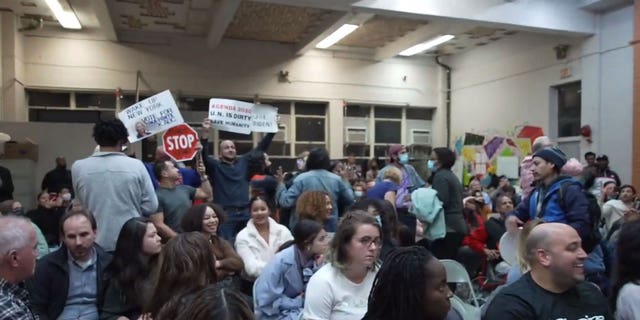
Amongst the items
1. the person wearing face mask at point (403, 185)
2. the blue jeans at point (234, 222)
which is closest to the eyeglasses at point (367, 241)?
the blue jeans at point (234, 222)

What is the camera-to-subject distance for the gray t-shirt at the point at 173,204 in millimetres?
4152

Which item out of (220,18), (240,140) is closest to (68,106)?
(240,140)

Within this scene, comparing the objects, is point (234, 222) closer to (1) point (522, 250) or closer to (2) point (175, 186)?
(2) point (175, 186)

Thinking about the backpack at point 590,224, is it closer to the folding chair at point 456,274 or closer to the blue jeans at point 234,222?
the folding chair at point 456,274

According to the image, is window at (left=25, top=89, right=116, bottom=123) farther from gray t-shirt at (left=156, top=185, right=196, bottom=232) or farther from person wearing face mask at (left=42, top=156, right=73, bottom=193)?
gray t-shirt at (left=156, top=185, right=196, bottom=232)

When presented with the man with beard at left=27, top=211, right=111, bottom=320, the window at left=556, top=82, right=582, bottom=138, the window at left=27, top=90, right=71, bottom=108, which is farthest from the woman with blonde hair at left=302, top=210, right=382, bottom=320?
the window at left=27, top=90, right=71, bottom=108

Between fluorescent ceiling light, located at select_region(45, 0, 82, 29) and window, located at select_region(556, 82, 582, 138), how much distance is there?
9.77 m

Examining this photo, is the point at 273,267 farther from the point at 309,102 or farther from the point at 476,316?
the point at 309,102

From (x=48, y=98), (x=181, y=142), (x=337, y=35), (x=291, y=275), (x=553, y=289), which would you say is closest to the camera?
(x=553, y=289)

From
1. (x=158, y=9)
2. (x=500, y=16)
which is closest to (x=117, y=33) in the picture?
(x=158, y=9)

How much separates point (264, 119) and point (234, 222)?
132 cm

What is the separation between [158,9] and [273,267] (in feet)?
26.1

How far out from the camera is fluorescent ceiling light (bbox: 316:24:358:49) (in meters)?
10.7

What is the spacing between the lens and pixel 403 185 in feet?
19.5
